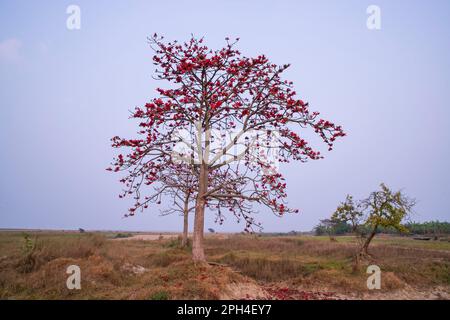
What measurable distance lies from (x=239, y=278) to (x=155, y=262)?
8253 mm

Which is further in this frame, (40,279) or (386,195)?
(386,195)

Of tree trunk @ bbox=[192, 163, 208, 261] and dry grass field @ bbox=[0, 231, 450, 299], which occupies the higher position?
tree trunk @ bbox=[192, 163, 208, 261]

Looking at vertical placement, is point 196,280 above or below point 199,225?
below

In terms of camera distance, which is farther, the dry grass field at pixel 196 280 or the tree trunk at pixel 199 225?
the tree trunk at pixel 199 225

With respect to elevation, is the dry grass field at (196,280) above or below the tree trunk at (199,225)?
below

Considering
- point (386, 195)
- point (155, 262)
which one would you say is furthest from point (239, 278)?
point (386, 195)

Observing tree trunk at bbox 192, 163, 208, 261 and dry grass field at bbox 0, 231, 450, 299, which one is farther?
tree trunk at bbox 192, 163, 208, 261

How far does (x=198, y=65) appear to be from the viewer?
988cm

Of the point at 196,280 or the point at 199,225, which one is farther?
the point at 199,225
